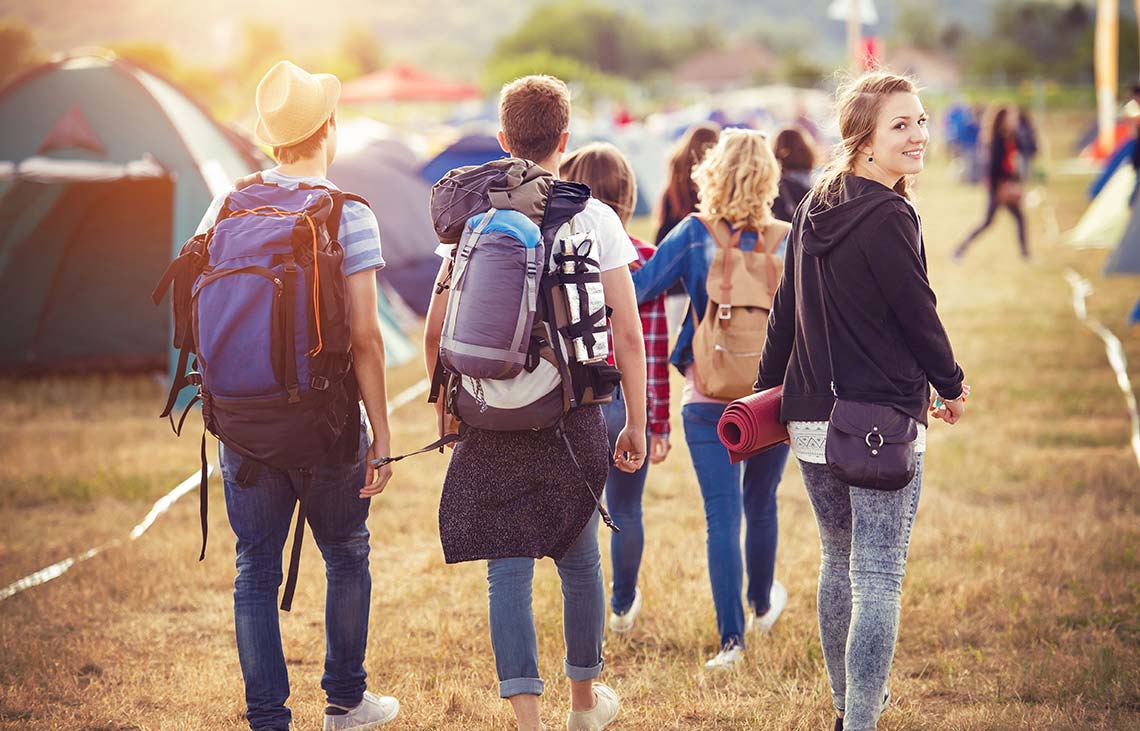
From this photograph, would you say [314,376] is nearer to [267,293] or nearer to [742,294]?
[267,293]

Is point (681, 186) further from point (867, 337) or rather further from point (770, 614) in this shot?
point (867, 337)

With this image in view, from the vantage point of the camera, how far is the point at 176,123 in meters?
8.74

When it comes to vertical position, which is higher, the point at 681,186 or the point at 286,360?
the point at 681,186

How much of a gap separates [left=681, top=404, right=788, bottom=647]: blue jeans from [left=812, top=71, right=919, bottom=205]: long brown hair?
3.88 feet


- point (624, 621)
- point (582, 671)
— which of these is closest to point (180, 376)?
point (582, 671)

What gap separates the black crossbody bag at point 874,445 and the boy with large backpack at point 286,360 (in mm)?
1241

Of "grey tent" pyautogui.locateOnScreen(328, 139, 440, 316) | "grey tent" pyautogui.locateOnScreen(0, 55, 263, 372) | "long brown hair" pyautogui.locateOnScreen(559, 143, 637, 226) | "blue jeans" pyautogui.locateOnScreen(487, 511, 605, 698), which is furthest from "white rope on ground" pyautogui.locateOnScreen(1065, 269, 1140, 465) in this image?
"grey tent" pyautogui.locateOnScreen(0, 55, 263, 372)

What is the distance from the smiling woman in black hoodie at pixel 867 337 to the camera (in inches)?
117

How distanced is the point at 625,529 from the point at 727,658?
22.9 inches

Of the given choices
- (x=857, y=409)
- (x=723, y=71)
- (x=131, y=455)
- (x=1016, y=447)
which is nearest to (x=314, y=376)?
(x=857, y=409)

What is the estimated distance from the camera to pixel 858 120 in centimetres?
310

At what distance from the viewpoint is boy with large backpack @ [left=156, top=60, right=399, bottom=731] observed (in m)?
3.19

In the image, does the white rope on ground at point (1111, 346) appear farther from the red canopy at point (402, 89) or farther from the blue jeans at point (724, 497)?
the red canopy at point (402, 89)

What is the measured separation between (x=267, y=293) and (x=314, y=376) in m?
0.24
